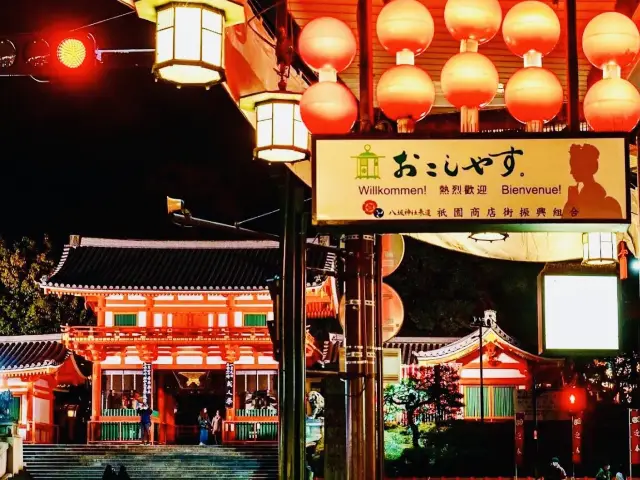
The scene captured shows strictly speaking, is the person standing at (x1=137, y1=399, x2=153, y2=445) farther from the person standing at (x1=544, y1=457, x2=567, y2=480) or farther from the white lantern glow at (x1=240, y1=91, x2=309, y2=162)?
the white lantern glow at (x1=240, y1=91, x2=309, y2=162)

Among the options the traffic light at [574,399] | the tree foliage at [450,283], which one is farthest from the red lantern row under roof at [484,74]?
the tree foliage at [450,283]

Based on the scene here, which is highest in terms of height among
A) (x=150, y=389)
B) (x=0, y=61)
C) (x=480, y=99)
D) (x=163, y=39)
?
(x=0, y=61)

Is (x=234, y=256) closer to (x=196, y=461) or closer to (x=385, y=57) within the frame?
(x=196, y=461)

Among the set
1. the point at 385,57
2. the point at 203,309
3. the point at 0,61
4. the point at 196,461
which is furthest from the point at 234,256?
the point at 385,57

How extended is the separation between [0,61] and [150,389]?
27.3 meters

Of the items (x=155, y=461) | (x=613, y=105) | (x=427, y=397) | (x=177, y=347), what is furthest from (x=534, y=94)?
(x=177, y=347)

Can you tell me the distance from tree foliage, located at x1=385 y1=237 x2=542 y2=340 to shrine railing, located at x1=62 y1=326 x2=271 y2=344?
23.4ft

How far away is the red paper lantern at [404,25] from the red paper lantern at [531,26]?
396 mm

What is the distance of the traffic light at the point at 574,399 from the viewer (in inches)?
1347

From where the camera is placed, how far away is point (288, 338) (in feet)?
25.4

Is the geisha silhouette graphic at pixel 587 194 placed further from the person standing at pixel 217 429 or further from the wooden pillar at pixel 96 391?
the wooden pillar at pixel 96 391

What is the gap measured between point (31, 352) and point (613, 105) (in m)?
34.0

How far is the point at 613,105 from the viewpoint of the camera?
16.2 ft

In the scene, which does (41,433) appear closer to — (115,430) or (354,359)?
(115,430)
